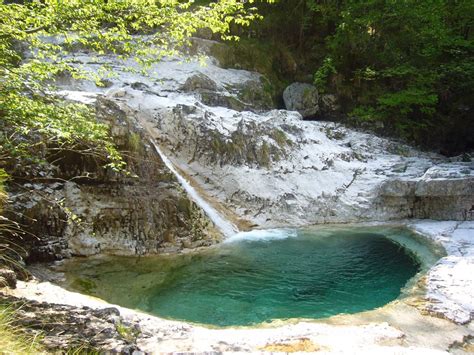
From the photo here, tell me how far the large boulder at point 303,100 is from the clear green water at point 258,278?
9255mm

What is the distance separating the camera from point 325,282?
25.5 ft

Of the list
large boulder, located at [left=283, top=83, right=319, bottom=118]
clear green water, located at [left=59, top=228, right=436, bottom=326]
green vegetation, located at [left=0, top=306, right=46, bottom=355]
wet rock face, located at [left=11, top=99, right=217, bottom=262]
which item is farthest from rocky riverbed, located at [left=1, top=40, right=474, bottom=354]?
large boulder, located at [left=283, top=83, right=319, bottom=118]

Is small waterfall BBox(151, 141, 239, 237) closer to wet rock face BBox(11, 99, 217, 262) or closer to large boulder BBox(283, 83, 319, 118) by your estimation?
wet rock face BBox(11, 99, 217, 262)

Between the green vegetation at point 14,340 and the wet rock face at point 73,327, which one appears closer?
the green vegetation at point 14,340

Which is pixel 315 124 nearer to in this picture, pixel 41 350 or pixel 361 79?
pixel 361 79

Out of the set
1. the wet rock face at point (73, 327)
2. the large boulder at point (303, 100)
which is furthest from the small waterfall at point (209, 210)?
the large boulder at point (303, 100)

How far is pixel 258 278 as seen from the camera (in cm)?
790

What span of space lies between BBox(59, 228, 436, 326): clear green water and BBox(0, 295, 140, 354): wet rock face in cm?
249

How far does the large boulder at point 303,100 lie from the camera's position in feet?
59.5

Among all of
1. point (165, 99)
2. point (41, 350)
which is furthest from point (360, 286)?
point (165, 99)

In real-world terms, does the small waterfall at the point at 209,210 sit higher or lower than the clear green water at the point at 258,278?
higher

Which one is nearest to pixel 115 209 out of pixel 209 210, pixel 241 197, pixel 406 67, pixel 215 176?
pixel 209 210

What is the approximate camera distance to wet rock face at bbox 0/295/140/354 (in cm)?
337

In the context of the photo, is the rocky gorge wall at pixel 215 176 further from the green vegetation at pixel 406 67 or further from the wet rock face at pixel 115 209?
the green vegetation at pixel 406 67
